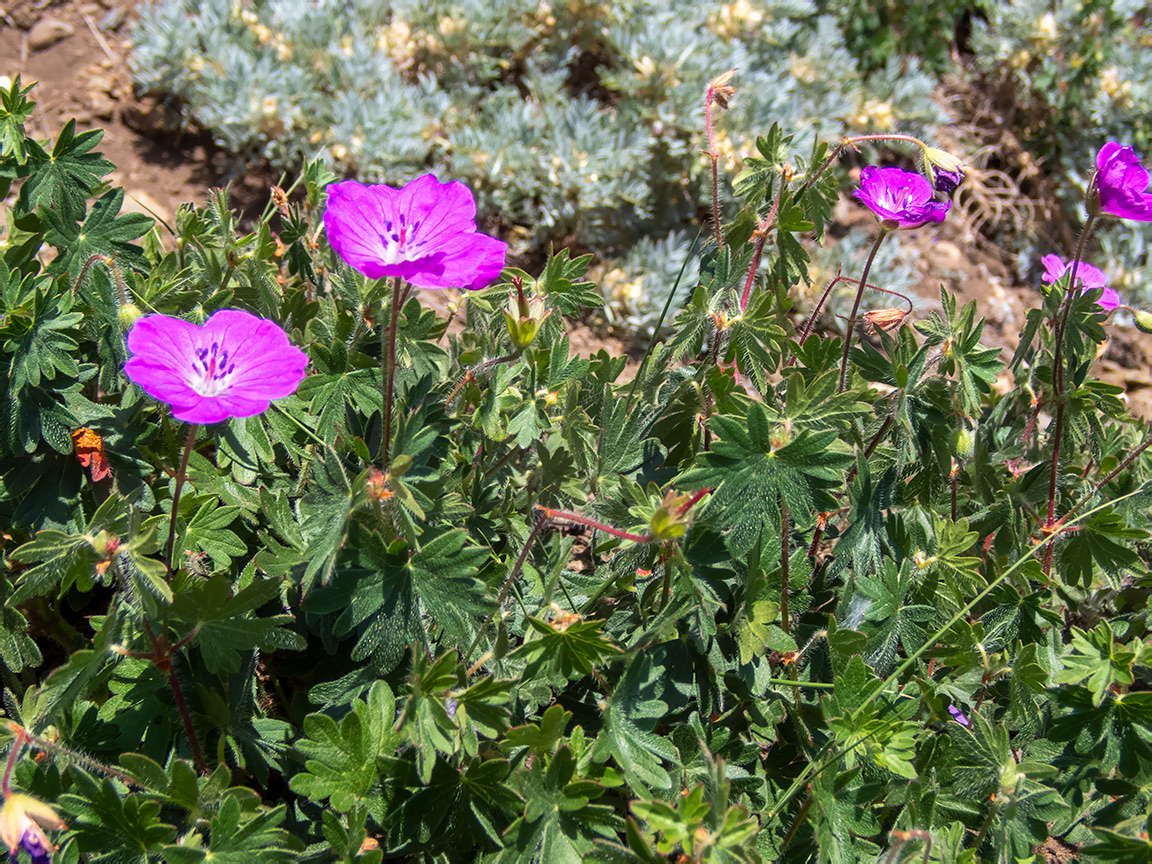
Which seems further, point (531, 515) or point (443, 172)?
point (443, 172)

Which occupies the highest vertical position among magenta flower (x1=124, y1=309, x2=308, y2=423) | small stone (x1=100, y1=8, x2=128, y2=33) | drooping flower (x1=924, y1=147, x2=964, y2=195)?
drooping flower (x1=924, y1=147, x2=964, y2=195)

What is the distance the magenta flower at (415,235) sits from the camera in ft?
4.25

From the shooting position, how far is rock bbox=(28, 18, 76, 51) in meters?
3.81

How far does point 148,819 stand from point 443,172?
284 centimetres

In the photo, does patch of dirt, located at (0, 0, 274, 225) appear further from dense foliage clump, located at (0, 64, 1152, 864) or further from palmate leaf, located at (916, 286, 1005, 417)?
palmate leaf, located at (916, 286, 1005, 417)

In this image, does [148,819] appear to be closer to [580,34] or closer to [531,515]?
[531,515]

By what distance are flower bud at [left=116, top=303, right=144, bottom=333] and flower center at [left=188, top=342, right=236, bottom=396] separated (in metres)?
0.24

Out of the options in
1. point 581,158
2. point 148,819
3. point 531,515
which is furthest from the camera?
point 581,158

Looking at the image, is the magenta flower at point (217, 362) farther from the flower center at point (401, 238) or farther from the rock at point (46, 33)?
the rock at point (46, 33)

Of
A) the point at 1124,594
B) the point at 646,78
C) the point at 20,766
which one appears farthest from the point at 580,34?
the point at 20,766

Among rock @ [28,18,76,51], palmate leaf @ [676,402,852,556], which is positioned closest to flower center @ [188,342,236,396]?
palmate leaf @ [676,402,852,556]

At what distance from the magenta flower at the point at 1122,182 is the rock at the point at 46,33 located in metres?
4.28

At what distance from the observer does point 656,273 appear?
3.43 metres

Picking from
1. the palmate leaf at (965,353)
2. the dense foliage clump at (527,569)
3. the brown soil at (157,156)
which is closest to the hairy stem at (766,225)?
the dense foliage clump at (527,569)
